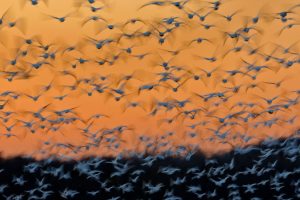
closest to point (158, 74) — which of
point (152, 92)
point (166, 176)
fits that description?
point (152, 92)

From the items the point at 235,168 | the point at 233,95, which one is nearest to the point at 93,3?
the point at 233,95

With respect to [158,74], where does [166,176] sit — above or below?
below

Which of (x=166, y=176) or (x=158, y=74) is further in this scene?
(x=166, y=176)

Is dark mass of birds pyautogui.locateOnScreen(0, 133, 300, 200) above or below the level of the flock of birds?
below

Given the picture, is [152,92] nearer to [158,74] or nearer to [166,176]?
[158,74]

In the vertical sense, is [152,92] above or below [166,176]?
above

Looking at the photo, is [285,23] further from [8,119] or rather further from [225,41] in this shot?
[8,119]

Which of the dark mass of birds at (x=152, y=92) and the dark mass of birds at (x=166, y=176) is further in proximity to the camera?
the dark mass of birds at (x=166, y=176)

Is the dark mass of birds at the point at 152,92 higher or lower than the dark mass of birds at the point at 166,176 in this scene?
higher
